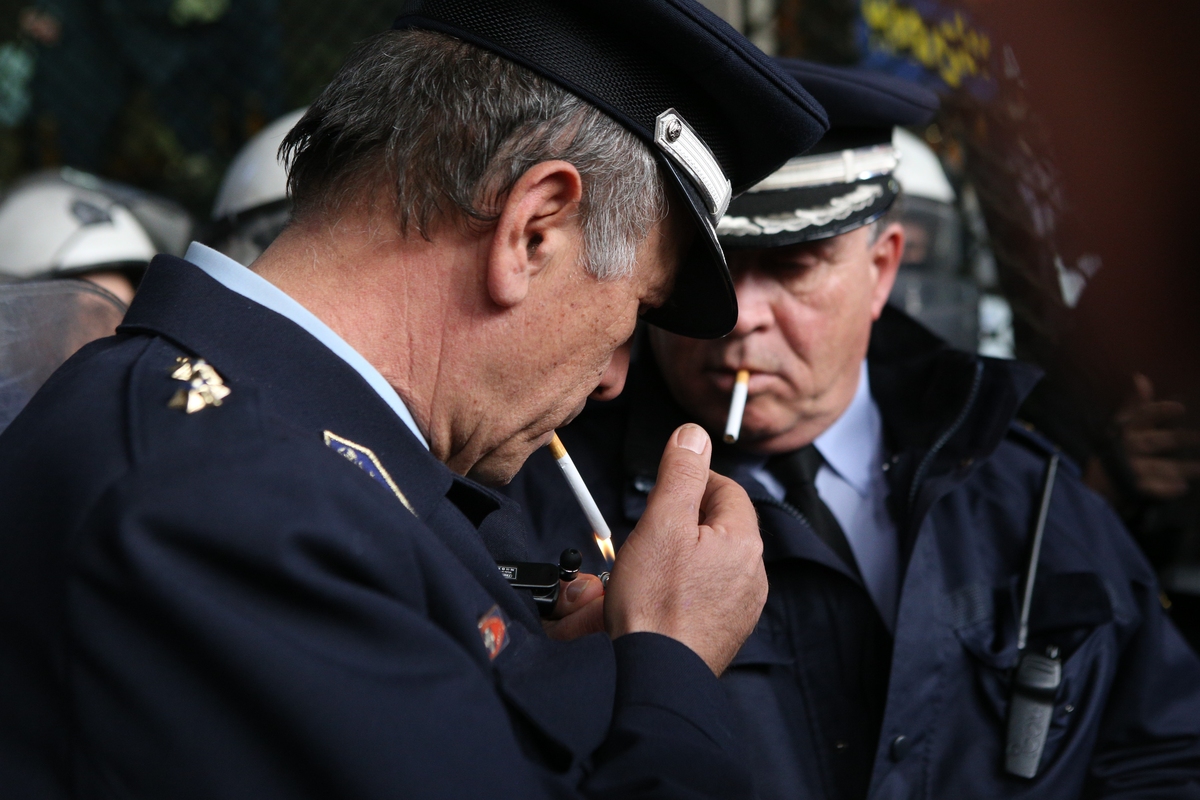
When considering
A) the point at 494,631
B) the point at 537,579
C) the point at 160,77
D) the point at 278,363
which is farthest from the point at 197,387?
the point at 160,77

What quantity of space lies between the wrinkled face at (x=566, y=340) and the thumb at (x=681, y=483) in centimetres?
14

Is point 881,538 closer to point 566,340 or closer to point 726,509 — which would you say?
point 726,509

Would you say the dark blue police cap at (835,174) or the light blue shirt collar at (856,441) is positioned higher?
the dark blue police cap at (835,174)

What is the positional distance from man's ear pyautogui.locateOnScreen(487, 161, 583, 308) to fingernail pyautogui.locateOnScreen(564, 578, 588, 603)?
450 millimetres

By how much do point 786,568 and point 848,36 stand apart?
96.5 inches

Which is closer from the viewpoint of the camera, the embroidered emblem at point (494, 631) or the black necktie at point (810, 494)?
the embroidered emblem at point (494, 631)

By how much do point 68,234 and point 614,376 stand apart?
2.38m

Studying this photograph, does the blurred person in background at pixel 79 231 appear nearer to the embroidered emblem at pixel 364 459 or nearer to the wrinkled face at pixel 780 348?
the wrinkled face at pixel 780 348

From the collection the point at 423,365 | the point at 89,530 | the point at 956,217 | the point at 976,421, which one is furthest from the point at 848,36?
the point at 89,530

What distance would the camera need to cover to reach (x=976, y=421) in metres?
2.17

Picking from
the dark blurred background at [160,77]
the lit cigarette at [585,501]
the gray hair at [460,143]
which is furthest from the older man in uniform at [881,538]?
the dark blurred background at [160,77]

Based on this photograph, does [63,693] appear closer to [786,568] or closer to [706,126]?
[706,126]

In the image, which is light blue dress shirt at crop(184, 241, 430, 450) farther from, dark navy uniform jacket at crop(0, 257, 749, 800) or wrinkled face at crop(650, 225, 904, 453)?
wrinkled face at crop(650, 225, 904, 453)

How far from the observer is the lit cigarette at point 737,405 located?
1950 millimetres
